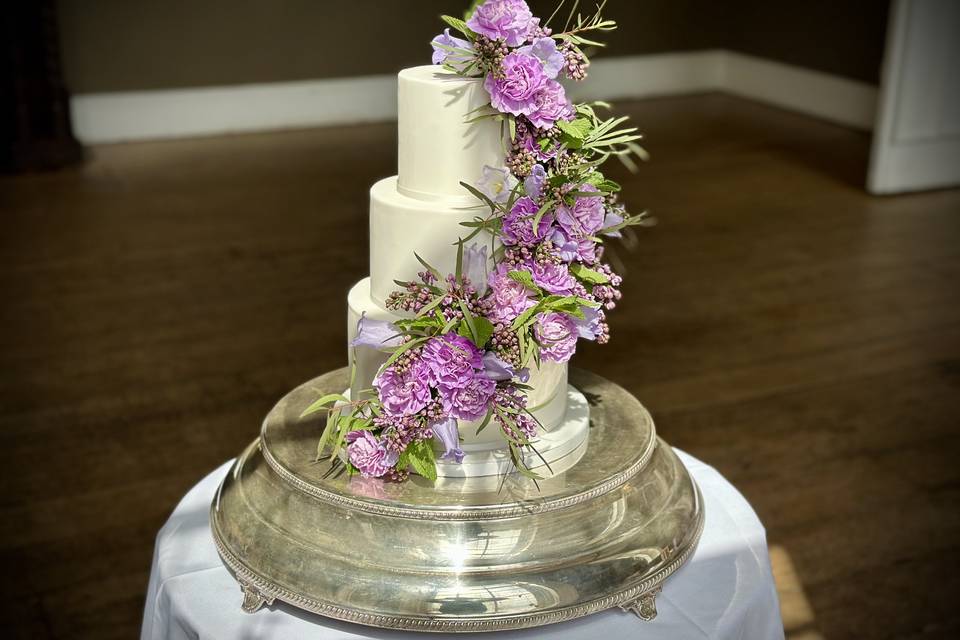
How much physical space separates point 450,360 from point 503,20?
0.44 m

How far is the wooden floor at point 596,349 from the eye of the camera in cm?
282

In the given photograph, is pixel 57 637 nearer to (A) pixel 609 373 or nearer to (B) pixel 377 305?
(B) pixel 377 305

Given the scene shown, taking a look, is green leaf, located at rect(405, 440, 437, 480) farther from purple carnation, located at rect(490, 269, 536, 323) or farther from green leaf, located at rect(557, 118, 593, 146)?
green leaf, located at rect(557, 118, 593, 146)

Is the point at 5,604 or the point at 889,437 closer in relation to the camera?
the point at 5,604

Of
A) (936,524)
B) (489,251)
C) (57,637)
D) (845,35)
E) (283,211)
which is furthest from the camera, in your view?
(845,35)

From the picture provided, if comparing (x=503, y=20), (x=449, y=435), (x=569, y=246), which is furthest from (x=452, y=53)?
(x=449, y=435)

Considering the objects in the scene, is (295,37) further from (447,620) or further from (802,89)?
(447,620)

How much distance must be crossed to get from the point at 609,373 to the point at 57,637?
1.95 metres

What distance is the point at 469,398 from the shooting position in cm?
148

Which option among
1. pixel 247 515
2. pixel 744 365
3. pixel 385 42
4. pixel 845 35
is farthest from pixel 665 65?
pixel 247 515

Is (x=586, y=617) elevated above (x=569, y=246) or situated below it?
below

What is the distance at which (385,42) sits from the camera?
25.3ft

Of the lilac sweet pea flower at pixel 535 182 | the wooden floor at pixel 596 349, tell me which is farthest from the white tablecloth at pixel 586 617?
the wooden floor at pixel 596 349

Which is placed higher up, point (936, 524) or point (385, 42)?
point (385, 42)
